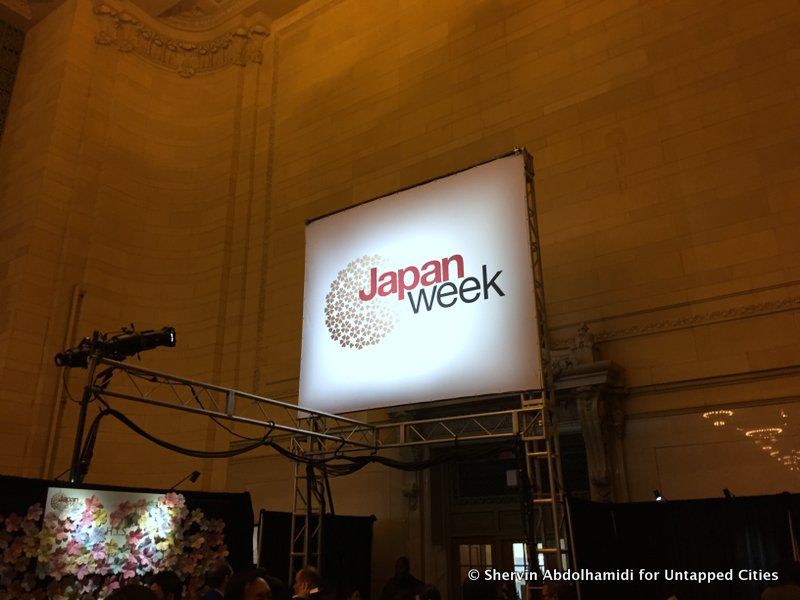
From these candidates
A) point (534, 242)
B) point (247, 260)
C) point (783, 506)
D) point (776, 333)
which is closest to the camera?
point (783, 506)

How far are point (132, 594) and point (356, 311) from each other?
17.4ft

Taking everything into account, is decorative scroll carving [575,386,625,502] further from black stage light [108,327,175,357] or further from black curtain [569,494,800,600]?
black stage light [108,327,175,357]

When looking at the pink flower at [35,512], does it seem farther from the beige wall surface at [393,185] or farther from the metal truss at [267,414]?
the beige wall surface at [393,185]

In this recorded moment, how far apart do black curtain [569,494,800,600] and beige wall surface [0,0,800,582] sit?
0.74m

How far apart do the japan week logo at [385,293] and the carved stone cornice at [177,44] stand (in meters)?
6.80

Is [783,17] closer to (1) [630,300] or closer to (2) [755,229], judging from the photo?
(2) [755,229]

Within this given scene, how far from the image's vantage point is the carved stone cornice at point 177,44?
38.8 ft

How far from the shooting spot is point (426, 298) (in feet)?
22.1

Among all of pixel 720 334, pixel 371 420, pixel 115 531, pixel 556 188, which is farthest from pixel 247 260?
pixel 720 334

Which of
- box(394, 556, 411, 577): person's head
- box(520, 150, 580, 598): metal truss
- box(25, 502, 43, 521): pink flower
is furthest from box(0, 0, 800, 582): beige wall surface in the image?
box(25, 502, 43, 521): pink flower

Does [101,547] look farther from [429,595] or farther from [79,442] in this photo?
[429,595]

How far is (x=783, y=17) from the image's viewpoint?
23.0 ft

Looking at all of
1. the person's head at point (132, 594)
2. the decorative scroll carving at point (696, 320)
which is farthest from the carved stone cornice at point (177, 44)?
the person's head at point (132, 594)

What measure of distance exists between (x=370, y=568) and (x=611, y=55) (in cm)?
693
